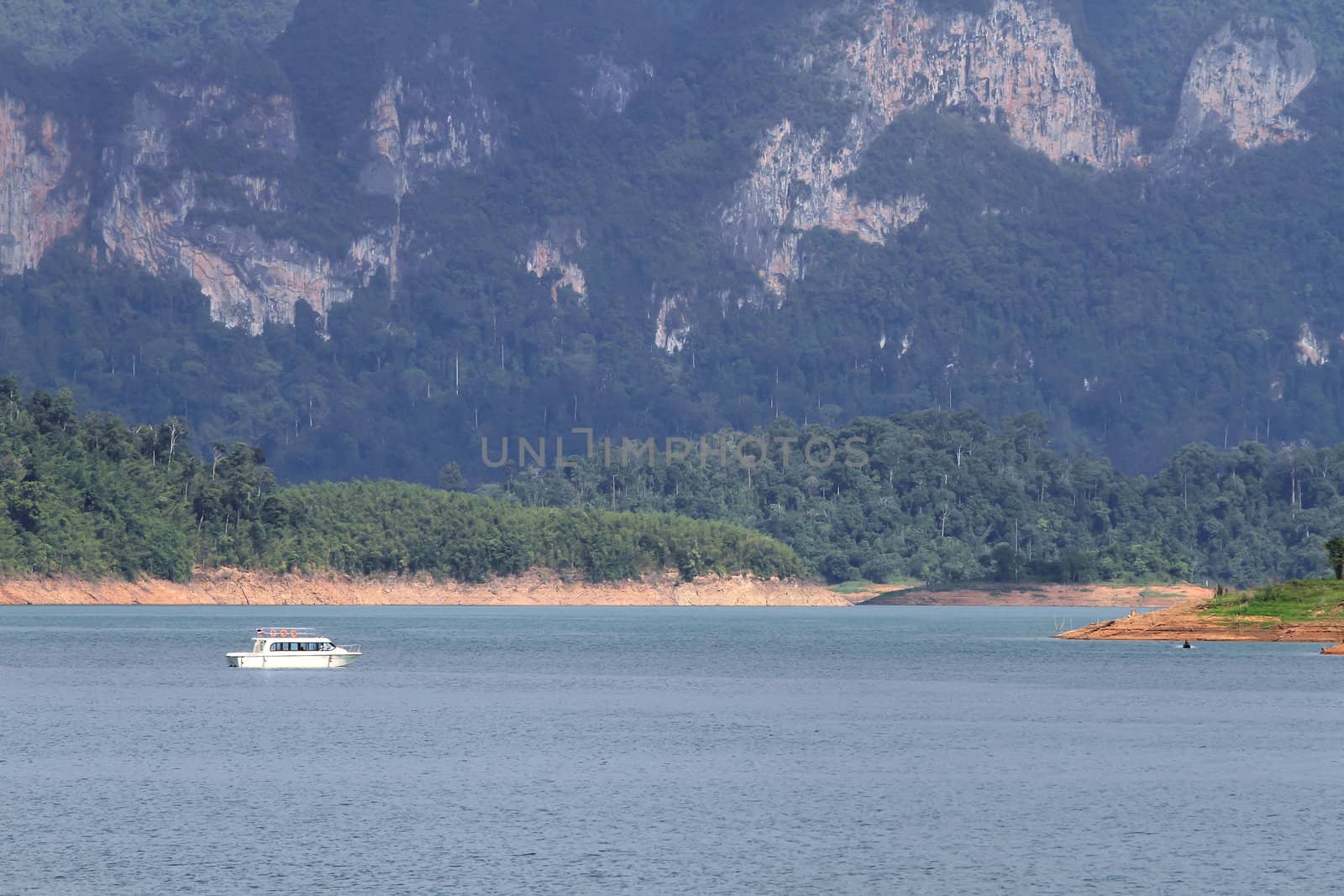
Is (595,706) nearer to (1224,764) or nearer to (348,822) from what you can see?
(1224,764)

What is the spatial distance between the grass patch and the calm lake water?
1167 inches

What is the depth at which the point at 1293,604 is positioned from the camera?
183125 millimetres

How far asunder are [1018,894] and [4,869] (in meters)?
31.2

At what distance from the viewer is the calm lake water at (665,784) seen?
6981 centimetres

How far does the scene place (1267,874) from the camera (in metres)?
69.6

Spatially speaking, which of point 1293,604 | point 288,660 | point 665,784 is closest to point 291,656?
point 288,660

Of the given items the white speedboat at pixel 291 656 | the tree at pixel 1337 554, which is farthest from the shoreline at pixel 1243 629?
the white speedboat at pixel 291 656

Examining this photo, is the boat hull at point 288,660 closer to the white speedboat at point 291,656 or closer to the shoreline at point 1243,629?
the white speedboat at point 291,656

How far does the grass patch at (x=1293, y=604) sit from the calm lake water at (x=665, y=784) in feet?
97.2

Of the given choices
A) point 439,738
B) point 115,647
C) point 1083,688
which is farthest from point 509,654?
point 439,738

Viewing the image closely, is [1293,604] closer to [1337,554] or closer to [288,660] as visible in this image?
[1337,554]

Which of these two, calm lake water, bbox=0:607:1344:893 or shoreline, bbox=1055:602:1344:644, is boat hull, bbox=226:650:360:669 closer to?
calm lake water, bbox=0:607:1344:893

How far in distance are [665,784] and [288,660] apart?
3014 inches

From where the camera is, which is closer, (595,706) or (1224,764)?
(1224,764)
